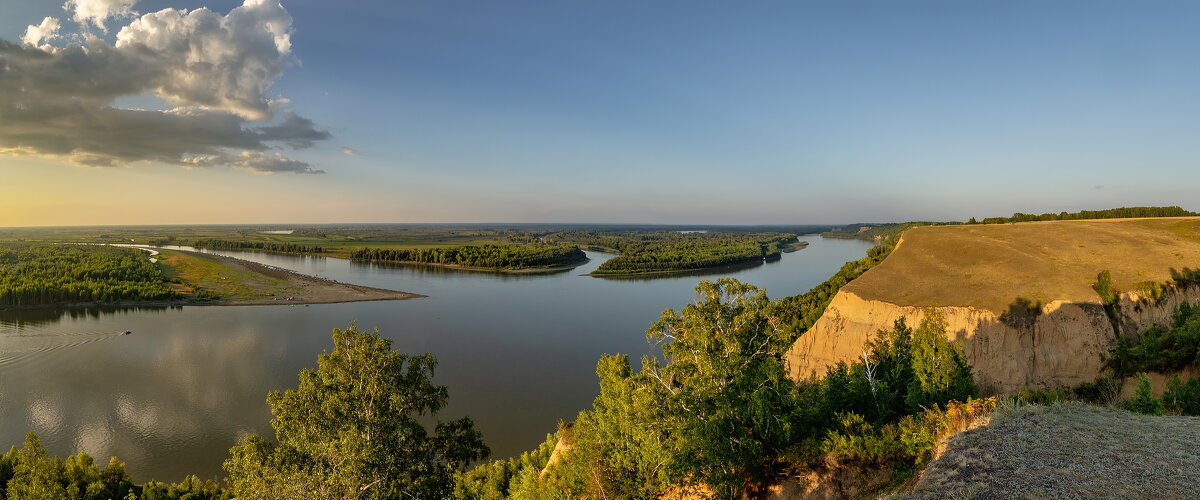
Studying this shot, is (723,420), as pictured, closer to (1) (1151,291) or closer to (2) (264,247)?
(1) (1151,291)

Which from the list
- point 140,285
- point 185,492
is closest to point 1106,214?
point 185,492

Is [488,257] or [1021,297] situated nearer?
[1021,297]

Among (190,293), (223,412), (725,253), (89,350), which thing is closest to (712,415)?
(223,412)

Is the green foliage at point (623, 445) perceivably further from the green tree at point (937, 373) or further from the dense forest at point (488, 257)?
the dense forest at point (488, 257)

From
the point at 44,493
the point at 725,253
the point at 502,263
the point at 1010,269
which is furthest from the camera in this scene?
the point at 725,253

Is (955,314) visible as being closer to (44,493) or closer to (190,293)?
(44,493)

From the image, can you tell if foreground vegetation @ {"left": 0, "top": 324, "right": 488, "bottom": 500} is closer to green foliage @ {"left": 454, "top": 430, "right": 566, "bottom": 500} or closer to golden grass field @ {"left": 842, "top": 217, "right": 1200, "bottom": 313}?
green foliage @ {"left": 454, "top": 430, "right": 566, "bottom": 500}
